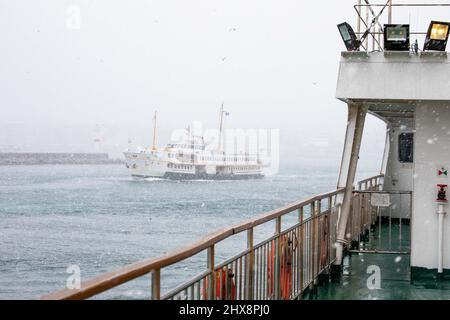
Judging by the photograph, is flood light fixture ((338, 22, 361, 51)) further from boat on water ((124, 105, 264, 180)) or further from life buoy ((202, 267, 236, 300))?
boat on water ((124, 105, 264, 180))

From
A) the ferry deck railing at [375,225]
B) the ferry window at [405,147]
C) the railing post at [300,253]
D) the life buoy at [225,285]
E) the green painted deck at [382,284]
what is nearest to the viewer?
the life buoy at [225,285]

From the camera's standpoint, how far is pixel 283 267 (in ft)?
17.2

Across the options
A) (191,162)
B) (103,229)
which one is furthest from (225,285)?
(191,162)

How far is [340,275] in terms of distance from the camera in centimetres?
746

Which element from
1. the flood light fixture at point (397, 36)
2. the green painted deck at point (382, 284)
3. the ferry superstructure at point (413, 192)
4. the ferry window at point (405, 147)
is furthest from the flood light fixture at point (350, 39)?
Result: the ferry window at point (405, 147)

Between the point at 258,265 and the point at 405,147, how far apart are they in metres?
9.77

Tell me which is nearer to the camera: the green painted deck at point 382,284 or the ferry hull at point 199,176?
the green painted deck at point 382,284

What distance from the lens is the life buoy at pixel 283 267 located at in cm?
483

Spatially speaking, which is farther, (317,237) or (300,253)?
(317,237)

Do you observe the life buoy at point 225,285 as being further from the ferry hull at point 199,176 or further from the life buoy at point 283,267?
the ferry hull at point 199,176

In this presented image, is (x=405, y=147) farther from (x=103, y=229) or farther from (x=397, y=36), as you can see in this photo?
(x=103, y=229)

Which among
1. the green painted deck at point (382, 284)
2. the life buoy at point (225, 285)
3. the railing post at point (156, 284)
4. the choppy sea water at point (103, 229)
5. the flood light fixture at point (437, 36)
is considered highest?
the flood light fixture at point (437, 36)
